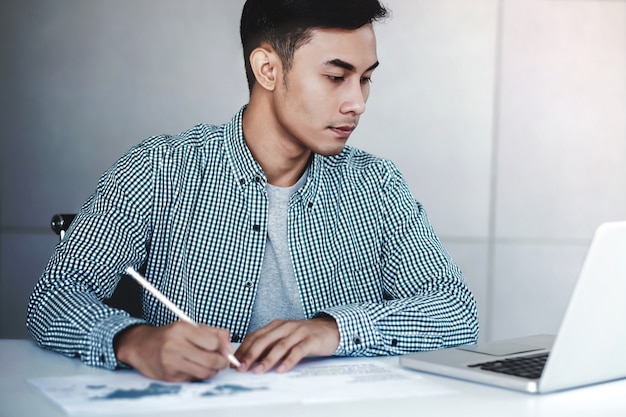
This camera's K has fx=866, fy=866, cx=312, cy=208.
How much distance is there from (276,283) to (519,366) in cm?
76

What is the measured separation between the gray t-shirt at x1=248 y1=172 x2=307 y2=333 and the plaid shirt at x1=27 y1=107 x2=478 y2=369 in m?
0.03

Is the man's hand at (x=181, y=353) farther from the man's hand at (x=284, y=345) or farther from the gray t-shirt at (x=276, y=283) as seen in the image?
the gray t-shirt at (x=276, y=283)

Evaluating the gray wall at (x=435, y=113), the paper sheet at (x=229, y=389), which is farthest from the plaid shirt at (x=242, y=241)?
the gray wall at (x=435, y=113)

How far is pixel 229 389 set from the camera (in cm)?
124

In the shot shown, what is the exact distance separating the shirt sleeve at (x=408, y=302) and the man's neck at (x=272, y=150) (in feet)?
0.77

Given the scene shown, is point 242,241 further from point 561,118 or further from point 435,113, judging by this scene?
point 561,118

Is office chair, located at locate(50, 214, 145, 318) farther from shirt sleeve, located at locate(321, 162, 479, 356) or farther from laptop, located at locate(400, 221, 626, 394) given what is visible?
laptop, located at locate(400, 221, 626, 394)

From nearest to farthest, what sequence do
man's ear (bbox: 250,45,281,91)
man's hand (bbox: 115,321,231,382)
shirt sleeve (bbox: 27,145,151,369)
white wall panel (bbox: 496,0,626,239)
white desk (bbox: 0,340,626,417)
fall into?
1. white desk (bbox: 0,340,626,417)
2. man's hand (bbox: 115,321,231,382)
3. shirt sleeve (bbox: 27,145,151,369)
4. man's ear (bbox: 250,45,281,91)
5. white wall panel (bbox: 496,0,626,239)

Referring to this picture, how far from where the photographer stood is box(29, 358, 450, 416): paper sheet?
1145mm

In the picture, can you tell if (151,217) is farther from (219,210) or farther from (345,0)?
(345,0)

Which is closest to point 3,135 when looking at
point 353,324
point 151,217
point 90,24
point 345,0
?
point 90,24

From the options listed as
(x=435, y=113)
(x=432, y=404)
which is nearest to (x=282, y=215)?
(x=432, y=404)

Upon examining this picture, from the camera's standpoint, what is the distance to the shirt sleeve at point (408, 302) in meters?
1.65

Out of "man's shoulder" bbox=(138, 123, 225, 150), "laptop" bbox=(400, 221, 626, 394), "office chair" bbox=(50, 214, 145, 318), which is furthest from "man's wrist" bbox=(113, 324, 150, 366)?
"man's shoulder" bbox=(138, 123, 225, 150)
